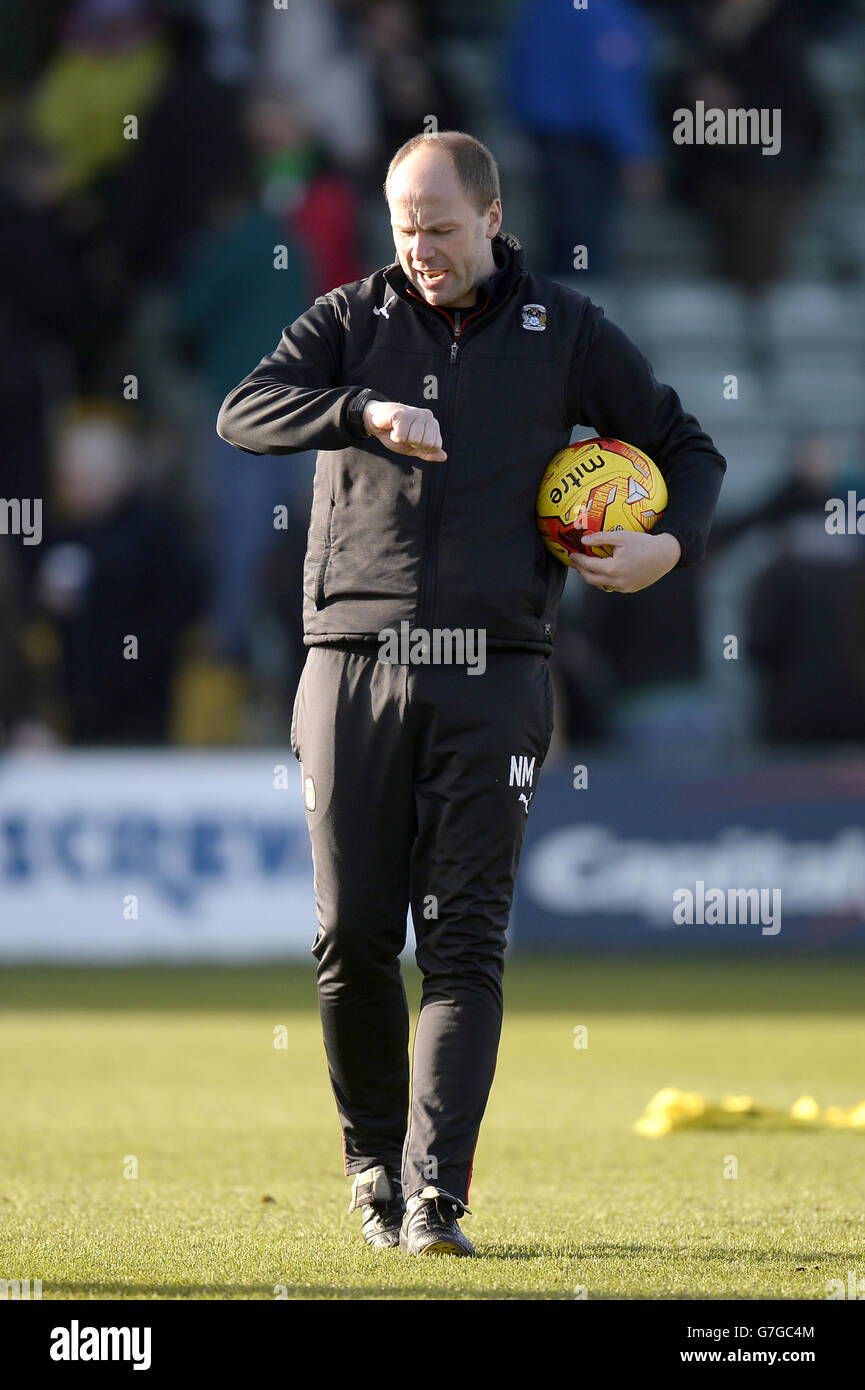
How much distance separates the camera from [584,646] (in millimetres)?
12789

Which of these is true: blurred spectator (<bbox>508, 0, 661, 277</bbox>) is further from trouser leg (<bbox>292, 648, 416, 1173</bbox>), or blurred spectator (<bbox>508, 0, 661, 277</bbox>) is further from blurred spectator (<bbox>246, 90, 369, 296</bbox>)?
trouser leg (<bbox>292, 648, 416, 1173</bbox>)

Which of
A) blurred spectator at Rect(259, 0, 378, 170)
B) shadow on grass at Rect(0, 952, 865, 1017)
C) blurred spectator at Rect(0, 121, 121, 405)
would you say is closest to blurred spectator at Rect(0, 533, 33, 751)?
blurred spectator at Rect(0, 121, 121, 405)

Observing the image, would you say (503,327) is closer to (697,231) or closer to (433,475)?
(433,475)

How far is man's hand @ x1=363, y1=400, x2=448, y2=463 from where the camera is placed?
418 cm

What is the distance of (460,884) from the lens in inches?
173

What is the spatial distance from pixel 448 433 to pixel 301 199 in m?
9.42

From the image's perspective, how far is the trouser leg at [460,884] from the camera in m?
4.39

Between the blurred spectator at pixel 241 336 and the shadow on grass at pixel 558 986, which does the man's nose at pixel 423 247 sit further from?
the blurred spectator at pixel 241 336

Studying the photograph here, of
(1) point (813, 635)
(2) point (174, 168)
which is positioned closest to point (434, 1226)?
(1) point (813, 635)

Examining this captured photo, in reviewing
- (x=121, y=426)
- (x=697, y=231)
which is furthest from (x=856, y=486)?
(x=121, y=426)

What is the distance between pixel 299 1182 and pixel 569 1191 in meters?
0.69

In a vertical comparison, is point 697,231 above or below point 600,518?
above

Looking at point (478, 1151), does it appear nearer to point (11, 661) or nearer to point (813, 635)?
point (11, 661)

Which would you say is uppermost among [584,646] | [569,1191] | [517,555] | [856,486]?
[856,486]
